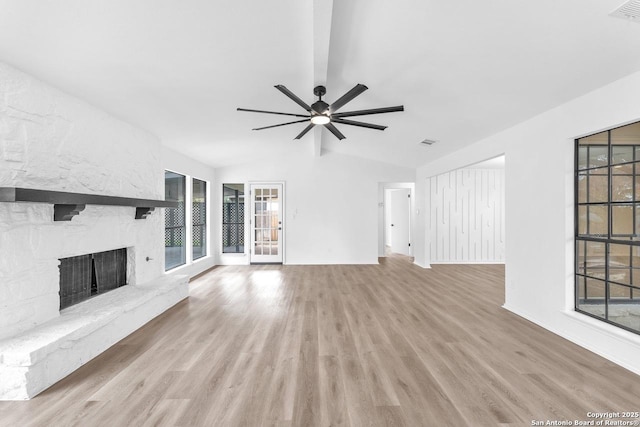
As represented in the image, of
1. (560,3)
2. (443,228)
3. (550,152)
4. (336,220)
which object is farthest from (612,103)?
(336,220)

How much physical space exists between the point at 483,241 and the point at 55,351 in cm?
800

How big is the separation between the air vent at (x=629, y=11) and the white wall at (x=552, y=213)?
78 cm

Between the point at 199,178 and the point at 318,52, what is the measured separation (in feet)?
15.0

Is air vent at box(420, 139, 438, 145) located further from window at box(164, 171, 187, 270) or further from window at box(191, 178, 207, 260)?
window at box(191, 178, 207, 260)

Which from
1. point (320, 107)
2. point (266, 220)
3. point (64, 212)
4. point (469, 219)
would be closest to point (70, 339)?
point (64, 212)

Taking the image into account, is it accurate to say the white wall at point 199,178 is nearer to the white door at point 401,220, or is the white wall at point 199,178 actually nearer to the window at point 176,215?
the window at point 176,215

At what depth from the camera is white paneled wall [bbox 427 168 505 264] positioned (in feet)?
22.9

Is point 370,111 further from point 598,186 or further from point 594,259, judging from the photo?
point 594,259

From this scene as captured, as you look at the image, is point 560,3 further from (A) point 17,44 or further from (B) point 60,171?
(B) point 60,171

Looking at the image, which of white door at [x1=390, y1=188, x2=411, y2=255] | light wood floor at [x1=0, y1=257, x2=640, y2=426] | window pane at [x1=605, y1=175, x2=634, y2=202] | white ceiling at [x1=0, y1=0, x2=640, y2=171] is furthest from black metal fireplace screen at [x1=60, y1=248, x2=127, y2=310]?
white door at [x1=390, y1=188, x2=411, y2=255]

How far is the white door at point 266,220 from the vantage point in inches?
277

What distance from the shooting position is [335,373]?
220 centimetres

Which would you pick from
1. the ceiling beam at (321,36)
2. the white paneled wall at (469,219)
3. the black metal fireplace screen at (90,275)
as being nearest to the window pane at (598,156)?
the ceiling beam at (321,36)

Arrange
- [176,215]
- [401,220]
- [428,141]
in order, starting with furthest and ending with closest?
1. [401,220]
2. [176,215]
3. [428,141]
